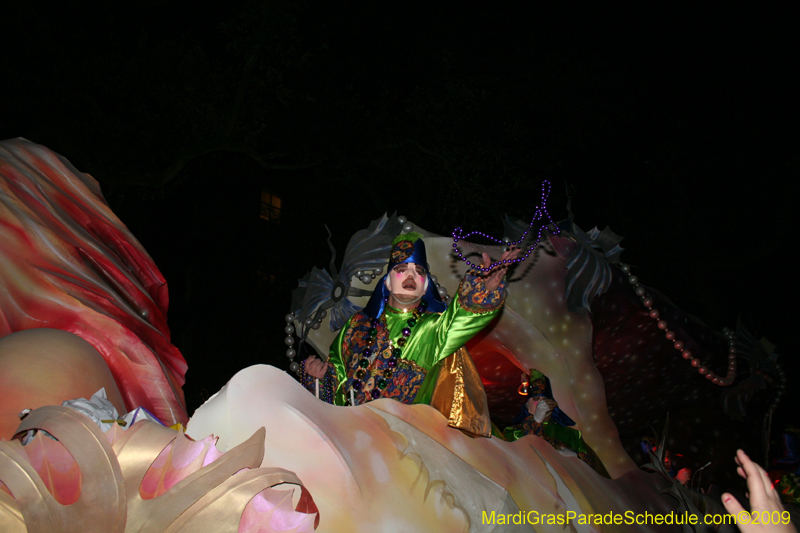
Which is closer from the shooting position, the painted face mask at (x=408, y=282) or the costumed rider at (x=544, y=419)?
the painted face mask at (x=408, y=282)

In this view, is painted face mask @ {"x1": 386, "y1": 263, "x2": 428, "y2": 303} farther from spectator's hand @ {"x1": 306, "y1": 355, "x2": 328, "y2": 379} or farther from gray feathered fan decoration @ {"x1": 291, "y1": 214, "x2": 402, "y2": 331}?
gray feathered fan decoration @ {"x1": 291, "y1": 214, "x2": 402, "y2": 331}

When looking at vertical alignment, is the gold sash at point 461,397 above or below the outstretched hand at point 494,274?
below

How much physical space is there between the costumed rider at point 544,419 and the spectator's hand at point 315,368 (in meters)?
1.43

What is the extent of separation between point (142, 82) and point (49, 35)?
965mm

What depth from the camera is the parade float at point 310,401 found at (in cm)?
142

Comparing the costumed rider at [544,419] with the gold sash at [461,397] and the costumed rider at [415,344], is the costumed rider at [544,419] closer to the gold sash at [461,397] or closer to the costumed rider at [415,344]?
the costumed rider at [415,344]

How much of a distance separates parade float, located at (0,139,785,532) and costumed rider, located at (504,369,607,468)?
0.09 m

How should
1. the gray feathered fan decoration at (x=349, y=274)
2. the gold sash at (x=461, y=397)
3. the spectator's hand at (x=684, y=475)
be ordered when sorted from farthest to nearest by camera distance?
the spectator's hand at (x=684, y=475) → the gray feathered fan decoration at (x=349, y=274) → the gold sash at (x=461, y=397)

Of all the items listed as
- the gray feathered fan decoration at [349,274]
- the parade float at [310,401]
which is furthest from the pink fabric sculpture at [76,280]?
the gray feathered fan decoration at [349,274]

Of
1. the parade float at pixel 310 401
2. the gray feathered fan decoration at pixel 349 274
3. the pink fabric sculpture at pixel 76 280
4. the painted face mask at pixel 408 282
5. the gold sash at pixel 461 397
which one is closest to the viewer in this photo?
the parade float at pixel 310 401

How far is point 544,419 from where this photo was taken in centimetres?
443

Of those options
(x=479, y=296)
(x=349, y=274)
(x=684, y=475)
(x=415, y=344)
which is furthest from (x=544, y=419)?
(x=479, y=296)

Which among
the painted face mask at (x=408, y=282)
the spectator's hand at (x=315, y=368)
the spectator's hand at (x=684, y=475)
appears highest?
the painted face mask at (x=408, y=282)

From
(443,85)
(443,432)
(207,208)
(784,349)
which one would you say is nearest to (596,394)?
(443,432)
